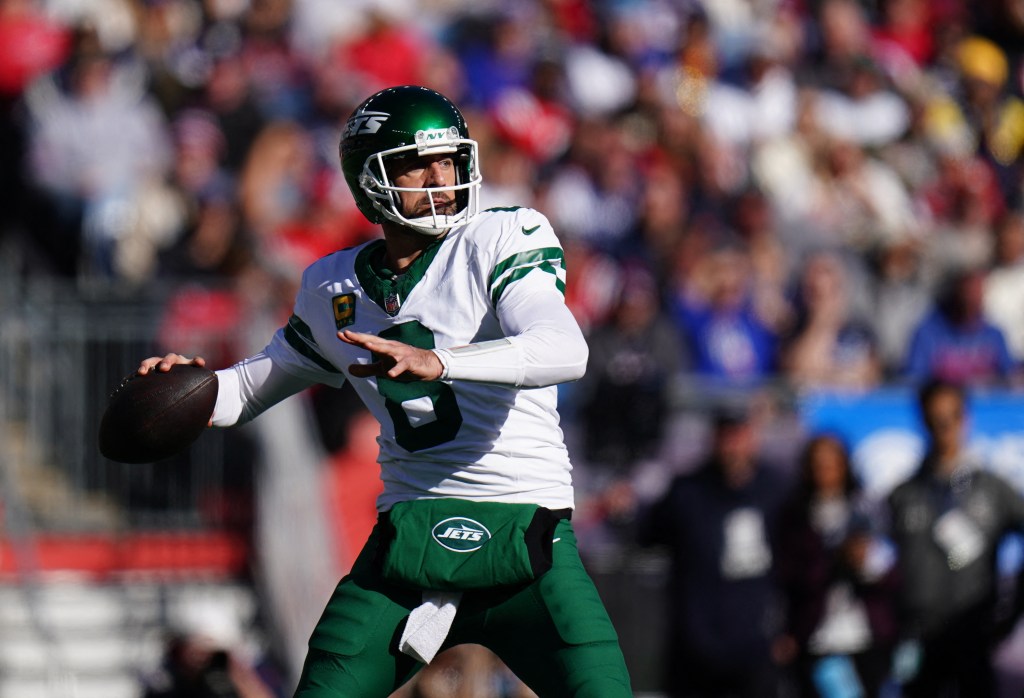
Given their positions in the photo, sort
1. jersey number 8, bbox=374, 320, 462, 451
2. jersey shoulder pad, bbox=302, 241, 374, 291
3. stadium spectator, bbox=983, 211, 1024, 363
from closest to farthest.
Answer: jersey number 8, bbox=374, 320, 462, 451
jersey shoulder pad, bbox=302, 241, 374, 291
stadium spectator, bbox=983, 211, 1024, 363

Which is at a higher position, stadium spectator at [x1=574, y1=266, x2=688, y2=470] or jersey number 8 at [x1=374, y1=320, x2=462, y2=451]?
jersey number 8 at [x1=374, y1=320, x2=462, y2=451]

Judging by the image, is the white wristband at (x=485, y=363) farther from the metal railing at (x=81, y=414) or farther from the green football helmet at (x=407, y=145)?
the metal railing at (x=81, y=414)

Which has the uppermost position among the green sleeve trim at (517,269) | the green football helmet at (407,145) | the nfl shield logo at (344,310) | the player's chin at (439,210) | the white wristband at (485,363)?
the green football helmet at (407,145)

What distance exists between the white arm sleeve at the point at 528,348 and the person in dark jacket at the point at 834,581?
426 centimetres

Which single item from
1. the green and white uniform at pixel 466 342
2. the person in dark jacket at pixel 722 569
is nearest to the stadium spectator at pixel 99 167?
the person in dark jacket at pixel 722 569

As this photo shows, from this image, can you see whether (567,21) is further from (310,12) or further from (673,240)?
(673,240)

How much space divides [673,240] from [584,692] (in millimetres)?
6151

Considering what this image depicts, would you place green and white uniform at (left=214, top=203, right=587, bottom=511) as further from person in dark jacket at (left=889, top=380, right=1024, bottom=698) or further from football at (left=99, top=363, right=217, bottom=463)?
person in dark jacket at (left=889, top=380, right=1024, bottom=698)

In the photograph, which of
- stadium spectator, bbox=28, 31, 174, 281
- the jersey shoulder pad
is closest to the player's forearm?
the jersey shoulder pad

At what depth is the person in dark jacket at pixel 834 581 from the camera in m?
7.59

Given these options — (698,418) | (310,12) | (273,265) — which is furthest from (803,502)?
(310,12)

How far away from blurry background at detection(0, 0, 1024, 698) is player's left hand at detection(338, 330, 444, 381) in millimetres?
3928

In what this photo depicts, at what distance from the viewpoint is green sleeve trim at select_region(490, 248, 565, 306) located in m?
3.87

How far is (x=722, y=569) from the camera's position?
786 centimetres
